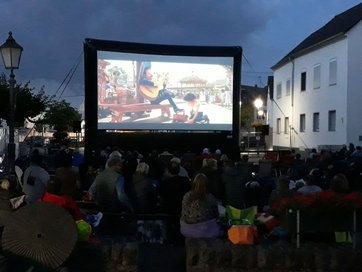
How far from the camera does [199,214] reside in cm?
745

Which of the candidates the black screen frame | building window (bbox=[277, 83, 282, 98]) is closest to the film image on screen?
the black screen frame

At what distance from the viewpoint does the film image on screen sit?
69.6 feet

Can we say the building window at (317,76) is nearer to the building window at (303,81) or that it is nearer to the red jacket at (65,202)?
the building window at (303,81)

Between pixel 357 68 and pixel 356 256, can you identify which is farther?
pixel 357 68

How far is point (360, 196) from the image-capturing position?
6.67 metres

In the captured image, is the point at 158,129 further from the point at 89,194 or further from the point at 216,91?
the point at 89,194

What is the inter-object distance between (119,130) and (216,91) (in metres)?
3.90

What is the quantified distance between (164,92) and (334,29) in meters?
18.2

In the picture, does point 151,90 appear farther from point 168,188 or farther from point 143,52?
point 168,188

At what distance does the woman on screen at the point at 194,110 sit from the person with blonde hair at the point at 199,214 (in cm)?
1427

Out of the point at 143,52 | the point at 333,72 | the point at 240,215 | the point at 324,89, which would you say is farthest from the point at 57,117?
the point at 240,215

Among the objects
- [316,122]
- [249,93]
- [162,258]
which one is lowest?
[162,258]

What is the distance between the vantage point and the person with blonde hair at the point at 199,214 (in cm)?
741

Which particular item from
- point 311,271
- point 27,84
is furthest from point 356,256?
point 27,84
